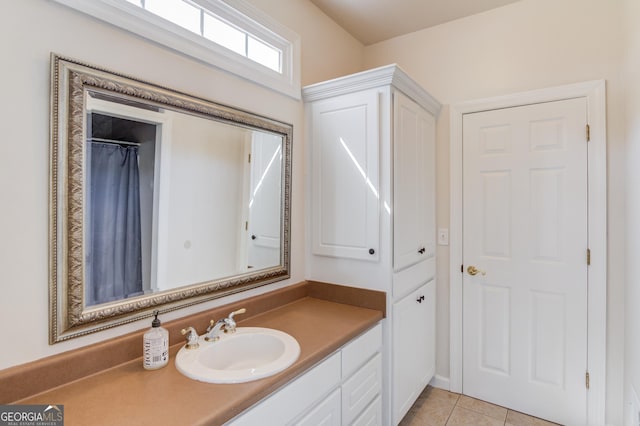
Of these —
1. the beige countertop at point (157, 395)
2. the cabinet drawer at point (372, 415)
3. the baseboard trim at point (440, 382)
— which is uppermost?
the beige countertop at point (157, 395)

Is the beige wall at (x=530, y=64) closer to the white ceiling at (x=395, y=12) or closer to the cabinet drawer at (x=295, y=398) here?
the white ceiling at (x=395, y=12)

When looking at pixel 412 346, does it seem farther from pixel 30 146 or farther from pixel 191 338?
pixel 30 146

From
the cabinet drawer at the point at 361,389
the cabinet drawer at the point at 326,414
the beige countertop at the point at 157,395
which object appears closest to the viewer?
the beige countertop at the point at 157,395

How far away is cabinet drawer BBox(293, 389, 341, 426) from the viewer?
4.15 feet

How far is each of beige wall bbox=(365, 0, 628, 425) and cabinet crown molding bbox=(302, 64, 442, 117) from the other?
47 centimetres

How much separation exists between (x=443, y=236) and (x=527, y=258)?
55 centimetres

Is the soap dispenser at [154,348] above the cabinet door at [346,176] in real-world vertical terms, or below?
below

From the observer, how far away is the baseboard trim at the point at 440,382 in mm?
2465

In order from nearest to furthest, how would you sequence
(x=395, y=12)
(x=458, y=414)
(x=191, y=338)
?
(x=191, y=338) < (x=458, y=414) < (x=395, y=12)

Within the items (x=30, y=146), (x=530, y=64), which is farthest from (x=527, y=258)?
(x=30, y=146)

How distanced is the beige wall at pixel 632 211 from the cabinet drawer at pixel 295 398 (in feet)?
5.16

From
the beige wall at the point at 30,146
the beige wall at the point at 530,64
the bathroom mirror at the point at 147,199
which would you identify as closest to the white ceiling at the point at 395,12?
the beige wall at the point at 530,64

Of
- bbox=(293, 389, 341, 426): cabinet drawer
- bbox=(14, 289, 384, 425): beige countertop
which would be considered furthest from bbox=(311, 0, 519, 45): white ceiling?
bbox=(293, 389, 341, 426): cabinet drawer

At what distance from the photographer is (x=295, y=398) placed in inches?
47.2
